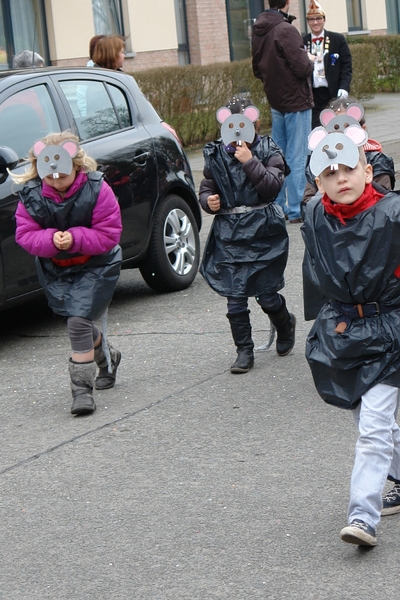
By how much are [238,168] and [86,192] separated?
2.92ft

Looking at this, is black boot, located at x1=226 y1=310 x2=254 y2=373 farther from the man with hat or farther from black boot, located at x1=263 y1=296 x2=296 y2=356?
the man with hat

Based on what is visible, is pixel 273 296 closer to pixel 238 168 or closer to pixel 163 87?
pixel 238 168

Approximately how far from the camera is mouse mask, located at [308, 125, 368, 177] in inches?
142

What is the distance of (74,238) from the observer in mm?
5215

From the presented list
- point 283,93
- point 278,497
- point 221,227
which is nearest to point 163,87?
point 283,93

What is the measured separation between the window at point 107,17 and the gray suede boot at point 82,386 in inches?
575

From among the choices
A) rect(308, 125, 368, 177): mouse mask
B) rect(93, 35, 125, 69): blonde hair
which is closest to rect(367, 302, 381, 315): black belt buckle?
rect(308, 125, 368, 177): mouse mask

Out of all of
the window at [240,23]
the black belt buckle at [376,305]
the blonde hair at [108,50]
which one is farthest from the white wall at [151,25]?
the black belt buckle at [376,305]

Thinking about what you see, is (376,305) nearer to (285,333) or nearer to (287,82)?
(285,333)

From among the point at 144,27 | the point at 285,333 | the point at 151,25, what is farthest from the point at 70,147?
the point at 151,25

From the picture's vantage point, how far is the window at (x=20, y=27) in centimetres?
1800

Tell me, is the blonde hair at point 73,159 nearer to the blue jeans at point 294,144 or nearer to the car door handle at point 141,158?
the car door handle at point 141,158

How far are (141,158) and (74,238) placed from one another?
7.75ft

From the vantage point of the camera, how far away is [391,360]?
365 cm
